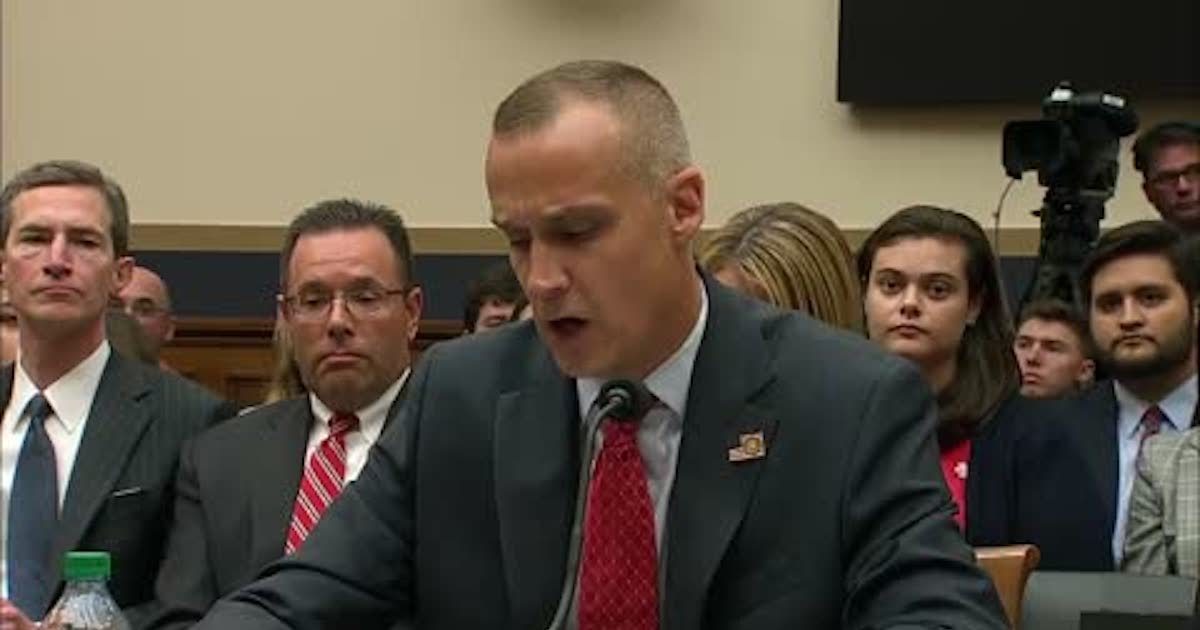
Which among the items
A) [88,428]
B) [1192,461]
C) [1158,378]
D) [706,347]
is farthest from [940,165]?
[706,347]

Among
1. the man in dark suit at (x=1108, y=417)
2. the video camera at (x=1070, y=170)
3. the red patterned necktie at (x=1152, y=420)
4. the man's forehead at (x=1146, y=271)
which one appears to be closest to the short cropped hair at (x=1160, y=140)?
the video camera at (x=1070, y=170)

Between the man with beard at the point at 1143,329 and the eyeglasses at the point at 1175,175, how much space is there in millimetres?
1265

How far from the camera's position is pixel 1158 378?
4160mm

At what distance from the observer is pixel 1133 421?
4.08 meters

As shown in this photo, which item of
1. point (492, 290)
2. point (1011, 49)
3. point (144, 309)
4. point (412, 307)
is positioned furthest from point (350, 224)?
point (1011, 49)

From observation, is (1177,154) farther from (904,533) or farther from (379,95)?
(904,533)

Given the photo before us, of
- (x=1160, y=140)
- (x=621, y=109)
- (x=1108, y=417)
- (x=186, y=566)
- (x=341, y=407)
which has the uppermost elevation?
(x=621, y=109)

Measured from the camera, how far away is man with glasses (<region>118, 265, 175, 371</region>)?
541 cm

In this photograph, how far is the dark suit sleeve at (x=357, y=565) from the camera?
7.28ft

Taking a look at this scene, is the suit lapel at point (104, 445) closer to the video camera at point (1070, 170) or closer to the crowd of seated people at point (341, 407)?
the crowd of seated people at point (341, 407)

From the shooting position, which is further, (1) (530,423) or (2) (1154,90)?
(2) (1154,90)

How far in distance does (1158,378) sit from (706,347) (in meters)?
2.11

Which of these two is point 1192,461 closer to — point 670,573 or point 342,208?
point 342,208

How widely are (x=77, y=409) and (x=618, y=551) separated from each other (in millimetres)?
1708
